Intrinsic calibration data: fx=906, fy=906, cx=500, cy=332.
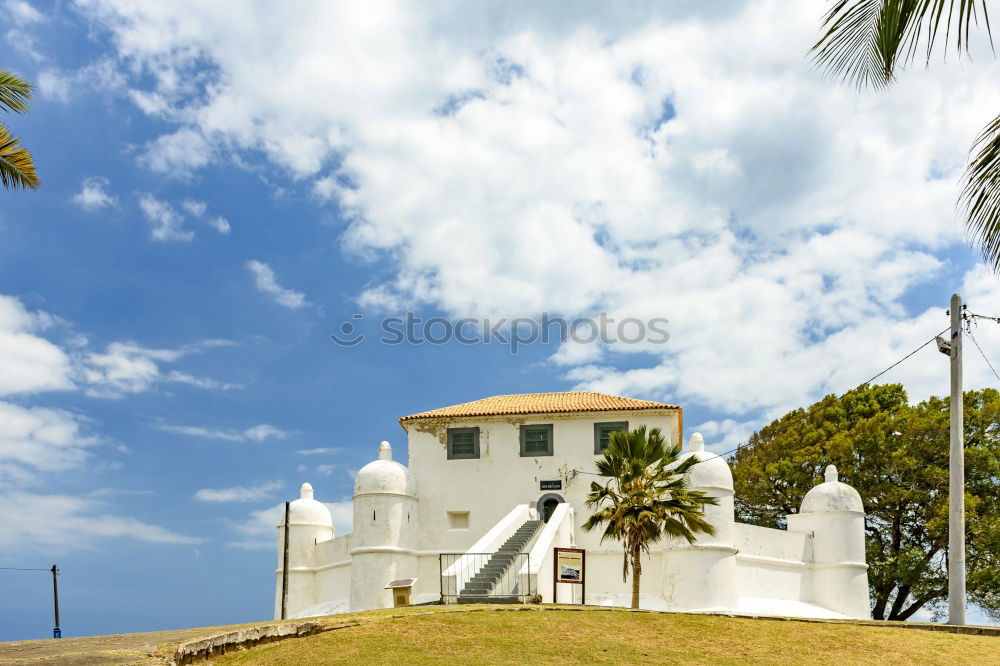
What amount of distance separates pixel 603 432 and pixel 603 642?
16.7 meters

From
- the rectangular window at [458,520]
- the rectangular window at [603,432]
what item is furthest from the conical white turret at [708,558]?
the rectangular window at [458,520]

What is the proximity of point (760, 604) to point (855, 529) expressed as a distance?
15.9ft

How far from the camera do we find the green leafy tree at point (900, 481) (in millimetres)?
35438

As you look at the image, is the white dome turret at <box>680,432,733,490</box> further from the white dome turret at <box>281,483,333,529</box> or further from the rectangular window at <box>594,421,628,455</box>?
the white dome turret at <box>281,483,333,529</box>

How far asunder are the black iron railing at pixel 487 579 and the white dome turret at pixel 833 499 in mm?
14063

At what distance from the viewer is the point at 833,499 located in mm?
32281

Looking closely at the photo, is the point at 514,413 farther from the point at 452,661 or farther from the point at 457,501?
the point at 452,661

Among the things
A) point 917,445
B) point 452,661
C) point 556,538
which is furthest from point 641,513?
point 917,445

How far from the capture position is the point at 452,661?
44.7 feet

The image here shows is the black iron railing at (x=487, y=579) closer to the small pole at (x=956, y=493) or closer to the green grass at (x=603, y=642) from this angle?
the green grass at (x=603, y=642)

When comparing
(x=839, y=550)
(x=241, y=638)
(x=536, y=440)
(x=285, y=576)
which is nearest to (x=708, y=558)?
(x=839, y=550)

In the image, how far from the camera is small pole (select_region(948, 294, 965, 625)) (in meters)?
19.7

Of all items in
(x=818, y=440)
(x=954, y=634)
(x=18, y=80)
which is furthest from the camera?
(x=818, y=440)

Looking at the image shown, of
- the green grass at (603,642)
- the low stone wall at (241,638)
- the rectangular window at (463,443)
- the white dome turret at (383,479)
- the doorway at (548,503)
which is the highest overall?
the rectangular window at (463,443)
